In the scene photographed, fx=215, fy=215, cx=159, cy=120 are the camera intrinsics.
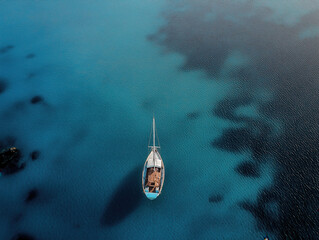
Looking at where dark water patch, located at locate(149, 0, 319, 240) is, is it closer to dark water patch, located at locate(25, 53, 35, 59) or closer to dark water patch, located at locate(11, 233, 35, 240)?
dark water patch, located at locate(11, 233, 35, 240)

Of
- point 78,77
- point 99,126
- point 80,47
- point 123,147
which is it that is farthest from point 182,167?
point 80,47

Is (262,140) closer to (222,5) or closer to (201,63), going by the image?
(201,63)

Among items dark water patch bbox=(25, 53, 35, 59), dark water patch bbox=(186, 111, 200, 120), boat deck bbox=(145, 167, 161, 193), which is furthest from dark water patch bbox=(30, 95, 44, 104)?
dark water patch bbox=(186, 111, 200, 120)

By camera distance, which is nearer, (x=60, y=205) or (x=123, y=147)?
(x=60, y=205)

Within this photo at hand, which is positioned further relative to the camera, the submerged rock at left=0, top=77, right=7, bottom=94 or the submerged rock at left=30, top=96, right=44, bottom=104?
the submerged rock at left=0, top=77, right=7, bottom=94

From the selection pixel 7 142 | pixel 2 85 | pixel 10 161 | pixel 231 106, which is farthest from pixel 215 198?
pixel 2 85
